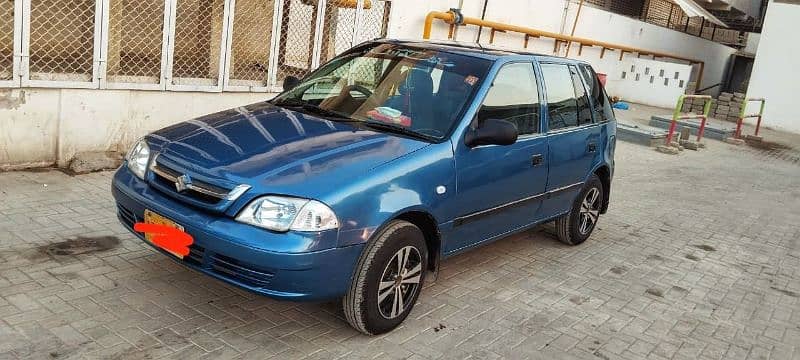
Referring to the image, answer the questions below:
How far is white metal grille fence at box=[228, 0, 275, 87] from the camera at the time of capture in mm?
7754

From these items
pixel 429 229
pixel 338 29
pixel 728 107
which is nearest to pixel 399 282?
pixel 429 229

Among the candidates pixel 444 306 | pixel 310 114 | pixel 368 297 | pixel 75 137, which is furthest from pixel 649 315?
pixel 75 137

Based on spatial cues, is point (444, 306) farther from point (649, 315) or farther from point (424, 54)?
point (424, 54)

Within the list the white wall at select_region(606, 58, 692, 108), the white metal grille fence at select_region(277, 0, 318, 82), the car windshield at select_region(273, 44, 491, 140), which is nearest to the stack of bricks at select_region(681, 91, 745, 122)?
the white wall at select_region(606, 58, 692, 108)

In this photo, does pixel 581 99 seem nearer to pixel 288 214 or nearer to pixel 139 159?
pixel 288 214

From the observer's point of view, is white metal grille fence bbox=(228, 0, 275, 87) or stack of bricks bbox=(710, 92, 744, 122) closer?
white metal grille fence bbox=(228, 0, 275, 87)

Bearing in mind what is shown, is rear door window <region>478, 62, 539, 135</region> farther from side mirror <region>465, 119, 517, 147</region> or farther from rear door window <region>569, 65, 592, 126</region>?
rear door window <region>569, 65, 592, 126</region>

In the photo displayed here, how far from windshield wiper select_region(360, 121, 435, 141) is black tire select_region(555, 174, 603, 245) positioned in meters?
2.10

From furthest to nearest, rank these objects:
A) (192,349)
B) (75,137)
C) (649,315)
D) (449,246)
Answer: (75,137) < (649,315) < (449,246) < (192,349)

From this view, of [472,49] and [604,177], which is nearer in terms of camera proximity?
[472,49]

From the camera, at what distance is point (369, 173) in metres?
3.52

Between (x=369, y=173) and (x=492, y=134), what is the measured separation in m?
0.95

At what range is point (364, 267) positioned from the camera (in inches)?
138

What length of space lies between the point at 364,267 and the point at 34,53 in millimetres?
4920
